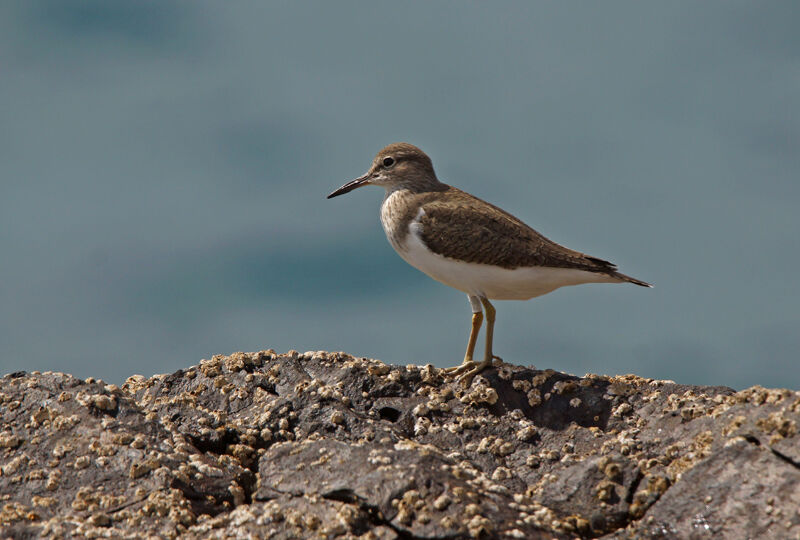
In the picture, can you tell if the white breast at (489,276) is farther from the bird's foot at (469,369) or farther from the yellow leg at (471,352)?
the bird's foot at (469,369)

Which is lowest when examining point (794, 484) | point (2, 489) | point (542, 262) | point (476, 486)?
point (2, 489)

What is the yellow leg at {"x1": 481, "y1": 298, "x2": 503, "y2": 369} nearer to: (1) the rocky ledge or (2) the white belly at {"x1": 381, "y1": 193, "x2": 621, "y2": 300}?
(2) the white belly at {"x1": 381, "y1": 193, "x2": 621, "y2": 300}

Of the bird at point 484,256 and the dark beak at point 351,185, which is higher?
the dark beak at point 351,185

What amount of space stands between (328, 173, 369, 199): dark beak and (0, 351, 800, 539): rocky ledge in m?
3.36

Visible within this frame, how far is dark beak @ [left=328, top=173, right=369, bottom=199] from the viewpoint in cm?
1057

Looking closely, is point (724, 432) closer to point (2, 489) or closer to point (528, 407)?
point (528, 407)

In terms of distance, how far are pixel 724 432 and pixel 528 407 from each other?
1975 mm

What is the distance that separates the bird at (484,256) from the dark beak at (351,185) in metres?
1.14

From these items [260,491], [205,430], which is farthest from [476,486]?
[205,430]

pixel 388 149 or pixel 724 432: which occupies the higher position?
pixel 388 149

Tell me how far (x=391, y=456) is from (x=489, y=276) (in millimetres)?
3695

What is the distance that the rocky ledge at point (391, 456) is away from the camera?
16.7 ft

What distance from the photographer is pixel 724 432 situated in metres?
5.74

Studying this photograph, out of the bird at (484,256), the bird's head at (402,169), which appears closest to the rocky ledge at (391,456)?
the bird at (484,256)
